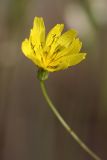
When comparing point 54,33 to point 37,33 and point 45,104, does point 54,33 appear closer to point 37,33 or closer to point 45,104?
point 37,33

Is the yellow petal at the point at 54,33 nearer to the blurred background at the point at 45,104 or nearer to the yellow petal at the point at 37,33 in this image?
the yellow petal at the point at 37,33

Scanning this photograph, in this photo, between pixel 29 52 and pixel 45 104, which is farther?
pixel 45 104

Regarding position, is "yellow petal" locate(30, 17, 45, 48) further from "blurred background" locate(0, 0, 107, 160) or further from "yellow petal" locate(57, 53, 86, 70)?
"blurred background" locate(0, 0, 107, 160)

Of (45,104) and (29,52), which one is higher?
(29,52)

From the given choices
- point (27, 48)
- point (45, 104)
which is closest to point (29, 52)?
point (27, 48)

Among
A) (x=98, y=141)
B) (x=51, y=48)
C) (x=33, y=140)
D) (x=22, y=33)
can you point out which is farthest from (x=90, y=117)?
(x=51, y=48)

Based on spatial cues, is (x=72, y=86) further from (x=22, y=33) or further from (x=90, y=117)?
(x=22, y=33)

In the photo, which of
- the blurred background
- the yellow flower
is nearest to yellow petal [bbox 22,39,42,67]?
the yellow flower

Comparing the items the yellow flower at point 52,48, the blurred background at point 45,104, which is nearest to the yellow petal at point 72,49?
the yellow flower at point 52,48
